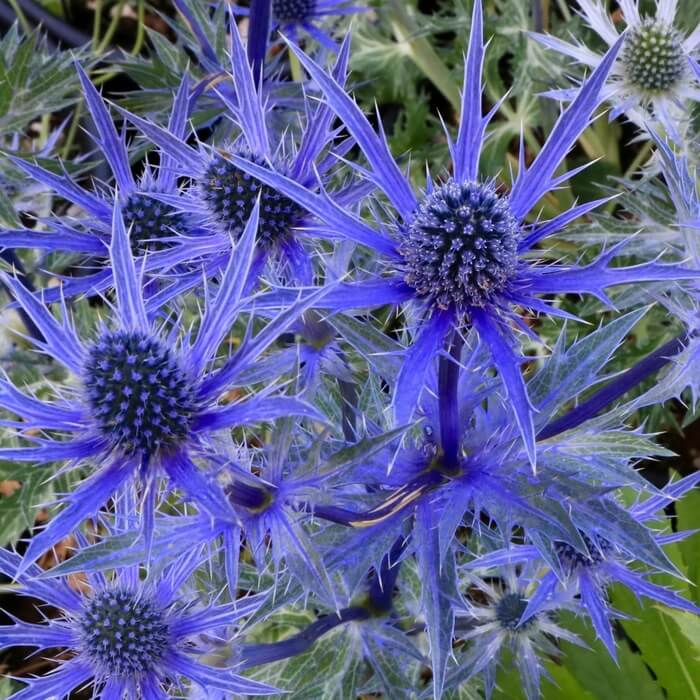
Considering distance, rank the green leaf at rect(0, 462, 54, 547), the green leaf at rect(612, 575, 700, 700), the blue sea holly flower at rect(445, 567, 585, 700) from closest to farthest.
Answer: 1. the blue sea holly flower at rect(445, 567, 585, 700)
2. the green leaf at rect(612, 575, 700, 700)
3. the green leaf at rect(0, 462, 54, 547)

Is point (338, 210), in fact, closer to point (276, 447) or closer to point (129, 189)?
point (276, 447)

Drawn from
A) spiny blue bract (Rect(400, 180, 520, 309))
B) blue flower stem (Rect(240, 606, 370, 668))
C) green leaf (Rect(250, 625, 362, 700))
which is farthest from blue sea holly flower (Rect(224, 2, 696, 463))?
green leaf (Rect(250, 625, 362, 700))

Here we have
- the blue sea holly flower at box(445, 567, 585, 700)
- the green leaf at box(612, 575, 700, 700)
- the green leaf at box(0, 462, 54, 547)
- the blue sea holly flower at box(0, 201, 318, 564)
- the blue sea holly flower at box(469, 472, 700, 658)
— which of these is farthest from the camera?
the green leaf at box(0, 462, 54, 547)

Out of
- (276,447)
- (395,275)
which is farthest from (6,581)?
(395,275)

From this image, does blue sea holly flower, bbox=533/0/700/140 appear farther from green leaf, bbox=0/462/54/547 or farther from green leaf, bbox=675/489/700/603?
green leaf, bbox=0/462/54/547

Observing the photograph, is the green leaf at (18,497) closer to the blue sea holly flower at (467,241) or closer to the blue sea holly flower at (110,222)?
the blue sea holly flower at (110,222)

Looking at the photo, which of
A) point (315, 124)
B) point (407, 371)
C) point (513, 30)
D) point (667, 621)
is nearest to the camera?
point (407, 371)
